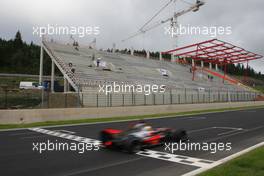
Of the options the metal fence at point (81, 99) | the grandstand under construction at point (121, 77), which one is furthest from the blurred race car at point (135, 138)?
the grandstand under construction at point (121, 77)

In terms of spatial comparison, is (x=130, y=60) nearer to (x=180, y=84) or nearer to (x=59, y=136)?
(x=180, y=84)

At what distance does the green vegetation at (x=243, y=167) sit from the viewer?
745cm

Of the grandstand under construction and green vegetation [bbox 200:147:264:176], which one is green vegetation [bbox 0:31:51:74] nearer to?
the grandstand under construction

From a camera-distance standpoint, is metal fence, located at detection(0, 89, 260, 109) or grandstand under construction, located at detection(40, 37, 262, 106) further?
grandstand under construction, located at detection(40, 37, 262, 106)

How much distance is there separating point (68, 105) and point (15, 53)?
72654 millimetres

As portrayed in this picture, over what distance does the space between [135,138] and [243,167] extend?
378 cm

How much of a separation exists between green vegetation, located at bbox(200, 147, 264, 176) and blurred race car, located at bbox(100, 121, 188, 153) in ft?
10.6

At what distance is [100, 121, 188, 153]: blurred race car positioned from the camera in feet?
34.5

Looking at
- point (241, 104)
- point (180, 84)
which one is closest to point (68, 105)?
point (180, 84)
